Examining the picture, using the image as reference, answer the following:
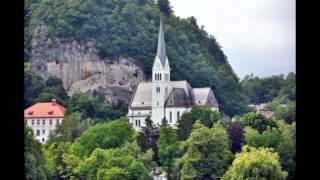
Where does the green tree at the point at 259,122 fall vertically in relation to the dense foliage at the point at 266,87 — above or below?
below

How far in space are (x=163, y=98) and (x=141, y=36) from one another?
56.3 feet

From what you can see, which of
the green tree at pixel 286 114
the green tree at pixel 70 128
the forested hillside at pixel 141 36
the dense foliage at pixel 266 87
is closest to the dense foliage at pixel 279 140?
the green tree at pixel 286 114

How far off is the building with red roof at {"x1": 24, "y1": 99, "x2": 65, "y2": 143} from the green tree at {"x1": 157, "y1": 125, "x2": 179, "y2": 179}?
15.4 meters

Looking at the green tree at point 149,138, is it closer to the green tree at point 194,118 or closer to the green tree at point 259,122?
the green tree at point 194,118

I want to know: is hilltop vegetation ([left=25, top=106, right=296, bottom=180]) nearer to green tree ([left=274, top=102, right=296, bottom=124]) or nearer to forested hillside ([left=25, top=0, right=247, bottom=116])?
green tree ([left=274, top=102, right=296, bottom=124])

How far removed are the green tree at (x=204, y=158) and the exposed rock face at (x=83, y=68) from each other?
4177cm

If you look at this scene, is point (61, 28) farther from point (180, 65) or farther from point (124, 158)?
point (124, 158)

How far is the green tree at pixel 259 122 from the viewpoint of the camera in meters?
66.2

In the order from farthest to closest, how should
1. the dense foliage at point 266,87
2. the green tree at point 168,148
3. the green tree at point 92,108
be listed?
the dense foliage at point 266,87
the green tree at point 92,108
the green tree at point 168,148

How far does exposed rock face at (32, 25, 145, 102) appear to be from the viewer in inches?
4045

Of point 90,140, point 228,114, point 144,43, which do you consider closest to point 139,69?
point 144,43

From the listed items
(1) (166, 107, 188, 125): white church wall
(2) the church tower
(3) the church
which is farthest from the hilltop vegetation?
(2) the church tower

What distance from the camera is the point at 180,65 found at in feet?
347

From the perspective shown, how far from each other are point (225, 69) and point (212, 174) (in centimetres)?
5410
